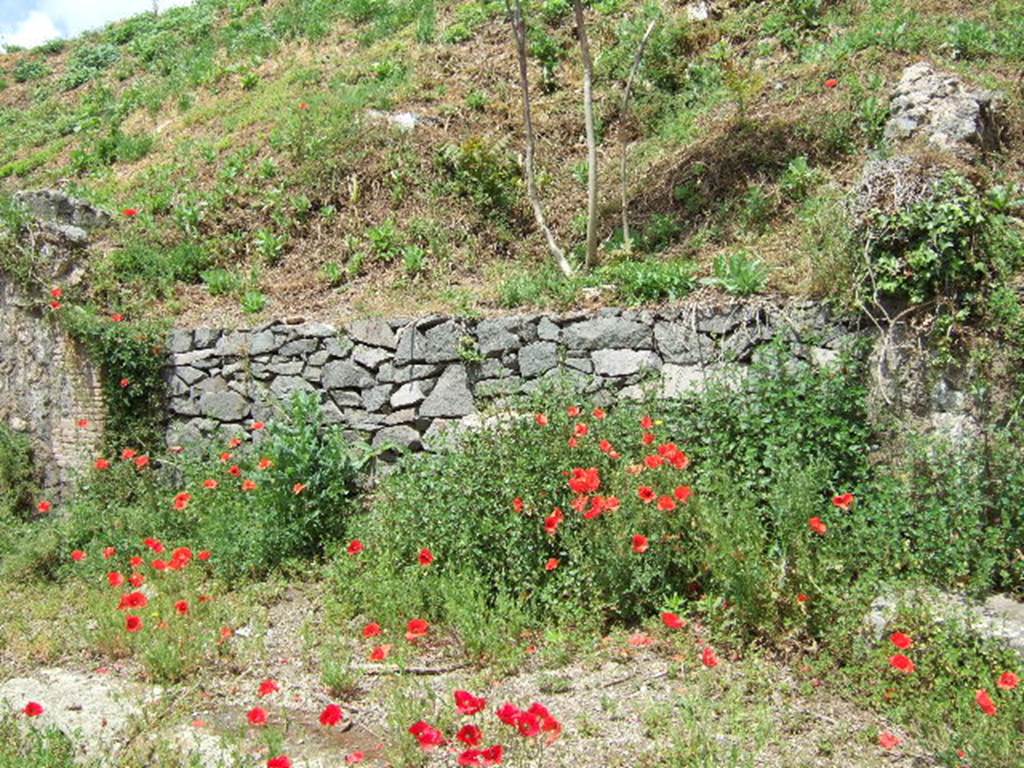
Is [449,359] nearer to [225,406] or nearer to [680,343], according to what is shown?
[680,343]

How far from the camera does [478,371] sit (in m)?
6.25

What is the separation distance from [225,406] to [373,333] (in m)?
1.42

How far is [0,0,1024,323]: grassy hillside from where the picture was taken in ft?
22.6

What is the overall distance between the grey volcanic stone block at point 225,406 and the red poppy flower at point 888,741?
5167mm

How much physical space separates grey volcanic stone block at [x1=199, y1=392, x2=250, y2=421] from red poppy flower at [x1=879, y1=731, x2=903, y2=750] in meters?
5.17

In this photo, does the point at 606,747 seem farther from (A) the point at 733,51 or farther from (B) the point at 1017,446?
(A) the point at 733,51

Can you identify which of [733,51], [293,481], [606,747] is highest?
[733,51]

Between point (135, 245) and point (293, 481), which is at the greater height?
point (135, 245)

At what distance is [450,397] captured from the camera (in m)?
6.30

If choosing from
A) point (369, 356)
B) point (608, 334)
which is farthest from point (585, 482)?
point (369, 356)

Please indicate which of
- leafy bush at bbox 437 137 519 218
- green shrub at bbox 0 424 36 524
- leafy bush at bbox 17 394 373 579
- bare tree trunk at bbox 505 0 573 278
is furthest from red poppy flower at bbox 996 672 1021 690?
green shrub at bbox 0 424 36 524

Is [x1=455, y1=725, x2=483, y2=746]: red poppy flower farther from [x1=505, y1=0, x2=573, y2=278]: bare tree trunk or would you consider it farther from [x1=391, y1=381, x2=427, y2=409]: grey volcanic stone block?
[x1=505, y1=0, x2=573, y2=278]: bare tree trunk

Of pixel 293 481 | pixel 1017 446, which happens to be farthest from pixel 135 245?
pixel 1017 446

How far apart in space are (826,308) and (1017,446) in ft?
4.29
